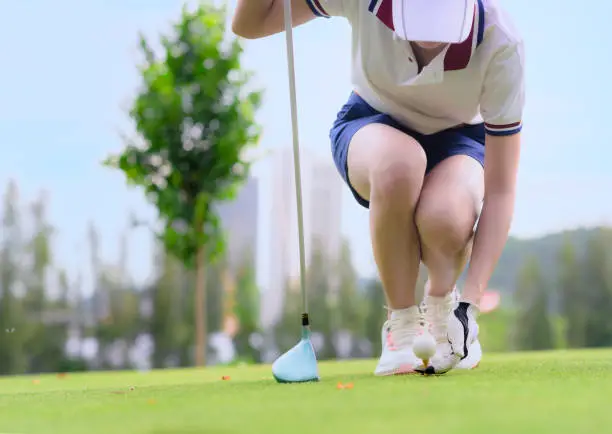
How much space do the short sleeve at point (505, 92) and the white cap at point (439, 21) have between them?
146mm

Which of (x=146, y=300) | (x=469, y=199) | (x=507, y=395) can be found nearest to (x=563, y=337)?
(x=146, y=300)

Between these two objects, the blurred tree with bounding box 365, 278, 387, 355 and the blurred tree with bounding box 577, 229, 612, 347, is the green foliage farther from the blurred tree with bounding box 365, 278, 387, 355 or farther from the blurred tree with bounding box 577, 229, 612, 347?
the blurred tree with bounding box 577, 229, 612, 347

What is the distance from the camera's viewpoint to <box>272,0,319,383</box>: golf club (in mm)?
2262

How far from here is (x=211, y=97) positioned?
6824mm

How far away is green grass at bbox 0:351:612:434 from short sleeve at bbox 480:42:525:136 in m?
0.64

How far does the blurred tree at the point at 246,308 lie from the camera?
8.44 m

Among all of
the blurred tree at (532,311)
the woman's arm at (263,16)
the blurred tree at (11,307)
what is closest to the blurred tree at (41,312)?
the blurred tree at (11,307)

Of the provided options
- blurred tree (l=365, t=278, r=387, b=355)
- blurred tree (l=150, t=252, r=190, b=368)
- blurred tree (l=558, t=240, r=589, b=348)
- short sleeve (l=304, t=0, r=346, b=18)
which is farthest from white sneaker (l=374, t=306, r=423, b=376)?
blurred tree (l=558, t=240, r=589, b=348)

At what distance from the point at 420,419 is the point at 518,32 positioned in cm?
130

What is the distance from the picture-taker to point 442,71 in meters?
2.27

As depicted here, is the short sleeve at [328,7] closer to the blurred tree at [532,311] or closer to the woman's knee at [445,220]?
the woman's knee at [445,220]

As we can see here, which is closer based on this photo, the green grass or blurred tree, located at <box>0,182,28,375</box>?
the green grass

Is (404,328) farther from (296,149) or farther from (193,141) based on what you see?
(193,141)

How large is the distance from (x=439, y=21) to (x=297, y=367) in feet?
3.01
